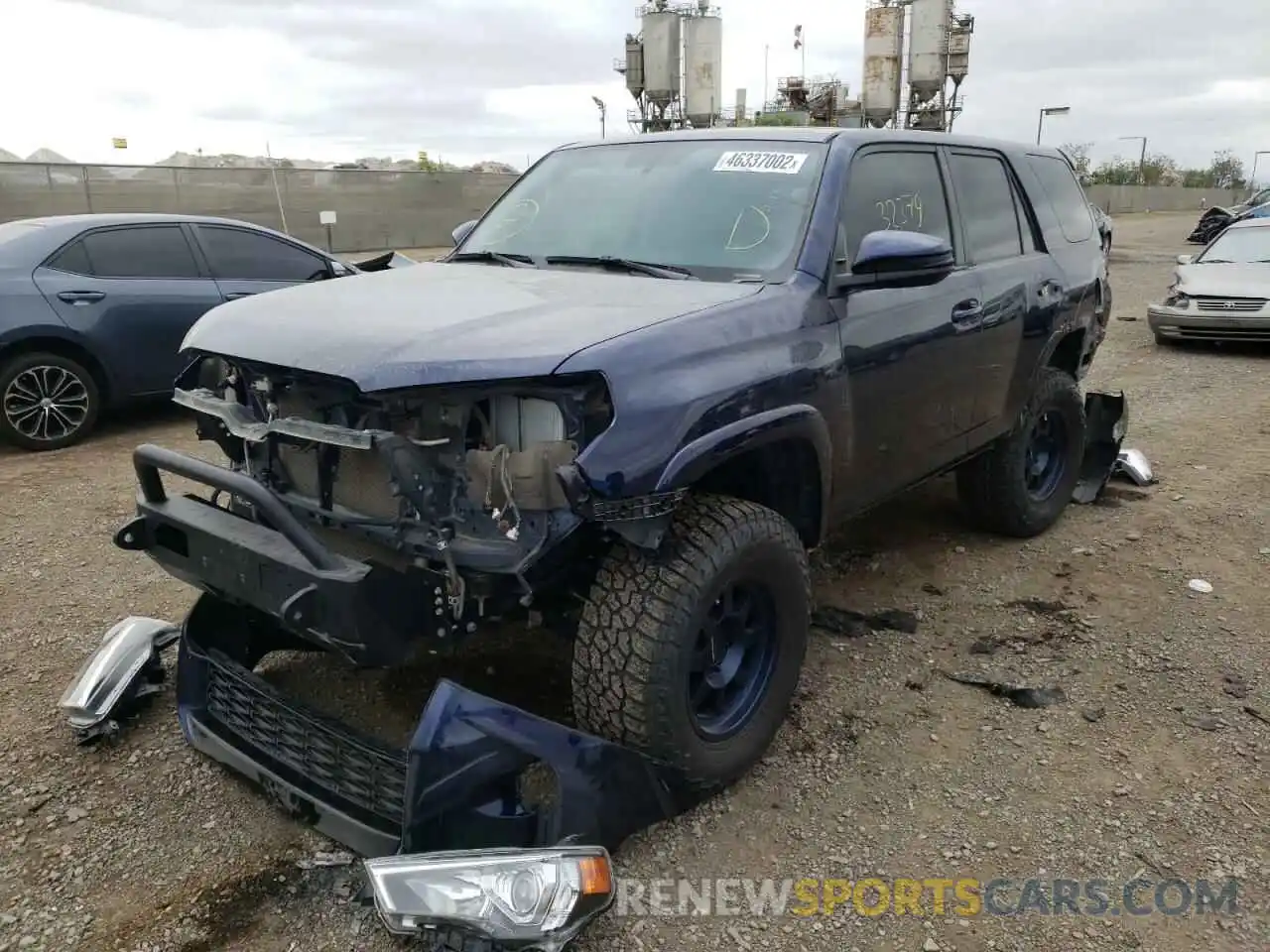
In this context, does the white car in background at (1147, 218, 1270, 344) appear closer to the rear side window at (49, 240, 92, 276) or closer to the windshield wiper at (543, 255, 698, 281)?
the windshield wiper at (543, 255, 698, 281)

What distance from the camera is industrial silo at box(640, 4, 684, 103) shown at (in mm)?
61125

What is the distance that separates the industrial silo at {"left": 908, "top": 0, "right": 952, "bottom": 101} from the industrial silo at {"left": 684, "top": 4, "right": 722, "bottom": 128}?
11.6 meters

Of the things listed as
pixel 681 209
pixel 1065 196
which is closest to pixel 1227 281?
pixel 1065 196

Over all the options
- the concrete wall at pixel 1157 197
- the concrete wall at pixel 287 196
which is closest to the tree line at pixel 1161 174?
the concrete wall at pixel 1157 197

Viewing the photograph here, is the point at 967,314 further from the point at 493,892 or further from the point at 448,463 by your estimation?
the point at 493,892

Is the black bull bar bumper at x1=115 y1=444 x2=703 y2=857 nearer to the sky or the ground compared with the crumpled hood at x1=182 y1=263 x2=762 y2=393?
nearer to the ground

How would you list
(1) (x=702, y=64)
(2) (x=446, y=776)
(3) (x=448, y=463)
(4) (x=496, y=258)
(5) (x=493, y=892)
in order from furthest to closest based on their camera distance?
(1) (x=702, y=64)
(4) (x=496, y=258)
(3) (x=448, y=463)
(2) (x=446, y=776)
(5) (x=493, y=892)

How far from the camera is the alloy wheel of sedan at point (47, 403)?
21.7 ft

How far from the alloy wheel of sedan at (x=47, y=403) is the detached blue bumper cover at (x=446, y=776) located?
186 inches

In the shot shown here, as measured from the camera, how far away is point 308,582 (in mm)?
2504

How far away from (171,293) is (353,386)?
Answer: 17.6ft

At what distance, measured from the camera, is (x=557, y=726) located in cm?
250

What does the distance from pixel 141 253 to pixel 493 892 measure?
6.38 m

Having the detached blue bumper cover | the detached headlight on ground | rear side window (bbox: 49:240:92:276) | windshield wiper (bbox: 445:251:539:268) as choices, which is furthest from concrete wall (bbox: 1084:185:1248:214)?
the detached headlight on ground
